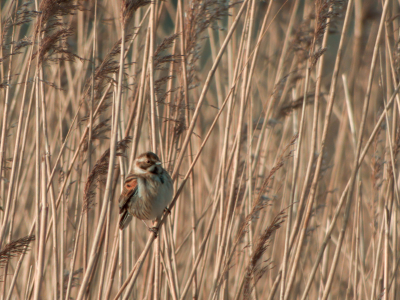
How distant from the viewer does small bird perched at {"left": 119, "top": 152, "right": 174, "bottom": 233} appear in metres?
2.33

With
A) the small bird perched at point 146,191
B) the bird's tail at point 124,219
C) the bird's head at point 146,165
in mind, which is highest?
the bird's head at point 146,165

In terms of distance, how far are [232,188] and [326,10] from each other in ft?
3.10

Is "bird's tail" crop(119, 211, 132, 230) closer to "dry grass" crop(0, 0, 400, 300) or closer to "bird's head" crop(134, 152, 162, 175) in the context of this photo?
"dry grass" crop(0, 0, 400, 300)

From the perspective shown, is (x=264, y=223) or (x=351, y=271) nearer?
(x=351, y=271)

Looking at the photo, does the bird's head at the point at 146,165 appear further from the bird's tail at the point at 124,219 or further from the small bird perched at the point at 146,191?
the bird's tail at the point at 124,219

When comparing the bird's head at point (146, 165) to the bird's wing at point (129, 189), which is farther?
the bird's wing at point (129, 189)

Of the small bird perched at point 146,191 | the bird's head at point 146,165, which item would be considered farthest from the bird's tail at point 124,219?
the bird's head at point 146,165

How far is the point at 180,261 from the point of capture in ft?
12.6

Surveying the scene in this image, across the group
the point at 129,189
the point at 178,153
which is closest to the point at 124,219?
the point at 129,189

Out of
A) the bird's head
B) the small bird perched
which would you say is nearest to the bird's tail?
the small bird perched

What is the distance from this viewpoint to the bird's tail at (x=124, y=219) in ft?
7.88

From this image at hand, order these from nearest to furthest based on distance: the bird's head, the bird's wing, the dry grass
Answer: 1. the dry grass
2. the bird's head
3. the bird's wing

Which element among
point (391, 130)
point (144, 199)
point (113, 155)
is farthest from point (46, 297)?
point (391, 130)

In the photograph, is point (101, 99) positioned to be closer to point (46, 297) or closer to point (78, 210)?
point (78, 210)
